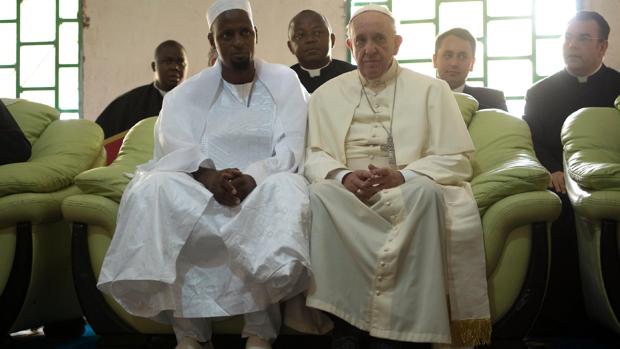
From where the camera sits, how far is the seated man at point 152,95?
22.2 ft

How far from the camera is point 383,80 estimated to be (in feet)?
13.7

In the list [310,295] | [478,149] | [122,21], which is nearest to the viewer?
[310,295]

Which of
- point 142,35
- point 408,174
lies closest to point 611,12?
point 142,35

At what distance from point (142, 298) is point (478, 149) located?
1879 mm

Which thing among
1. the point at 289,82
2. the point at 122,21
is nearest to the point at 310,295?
the point at 289,82

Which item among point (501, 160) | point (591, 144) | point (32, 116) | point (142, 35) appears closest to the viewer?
point (501, 160)

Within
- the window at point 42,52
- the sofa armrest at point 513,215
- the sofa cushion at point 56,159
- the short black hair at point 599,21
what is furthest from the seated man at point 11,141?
the window at point 42,52

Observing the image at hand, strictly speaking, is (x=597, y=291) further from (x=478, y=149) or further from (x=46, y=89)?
(x=46, y=89)

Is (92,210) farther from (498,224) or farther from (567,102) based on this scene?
(567,102)

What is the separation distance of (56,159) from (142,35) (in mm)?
4572

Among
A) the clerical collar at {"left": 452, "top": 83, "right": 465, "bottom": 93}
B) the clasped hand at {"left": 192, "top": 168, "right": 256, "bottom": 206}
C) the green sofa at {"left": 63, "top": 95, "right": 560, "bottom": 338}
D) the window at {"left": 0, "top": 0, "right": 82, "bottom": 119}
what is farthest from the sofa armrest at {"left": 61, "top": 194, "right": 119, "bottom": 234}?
the window at {"left": 0, "top": 0, "right": 82, "bottom": 119}

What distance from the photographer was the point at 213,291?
11.5 ft

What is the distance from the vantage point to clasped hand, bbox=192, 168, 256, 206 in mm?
3627

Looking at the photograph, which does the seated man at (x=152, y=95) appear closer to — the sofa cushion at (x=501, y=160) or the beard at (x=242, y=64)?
the beard at (x=242, y=64)
